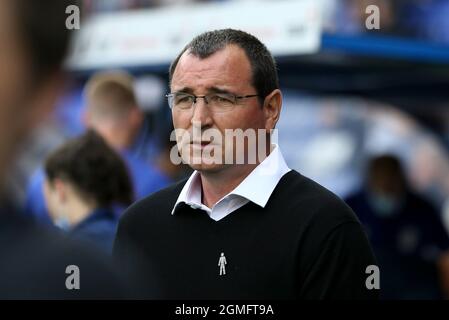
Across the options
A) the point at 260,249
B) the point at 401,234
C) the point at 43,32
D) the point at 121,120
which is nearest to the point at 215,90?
the point at 260,249

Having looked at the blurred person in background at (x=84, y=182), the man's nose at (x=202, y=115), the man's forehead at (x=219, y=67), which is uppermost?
the man's forehead at (x=219, y=67)

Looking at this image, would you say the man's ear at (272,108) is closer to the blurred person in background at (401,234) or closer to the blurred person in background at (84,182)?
the blurred person in background at (84,182)

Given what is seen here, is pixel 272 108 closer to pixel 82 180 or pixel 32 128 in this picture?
pixel 82 180

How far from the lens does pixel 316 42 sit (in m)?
6.48

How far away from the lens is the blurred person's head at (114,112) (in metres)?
5.59

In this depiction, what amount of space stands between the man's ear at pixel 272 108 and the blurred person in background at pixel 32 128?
68.0 inches

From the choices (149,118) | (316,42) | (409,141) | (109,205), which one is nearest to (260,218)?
(109,205)

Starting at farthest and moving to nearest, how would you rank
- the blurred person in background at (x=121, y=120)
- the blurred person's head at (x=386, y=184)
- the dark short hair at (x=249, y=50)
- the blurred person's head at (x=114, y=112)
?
the blurred person's head at (x=386, y=184) < the blurred person's head at (x=114, y=112) < the blurred person in background at (x=121, y=120) < the dark short hair at (x=249, y=50)

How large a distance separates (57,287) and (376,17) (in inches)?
217

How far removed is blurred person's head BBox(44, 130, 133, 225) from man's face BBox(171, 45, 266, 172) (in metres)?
1.23

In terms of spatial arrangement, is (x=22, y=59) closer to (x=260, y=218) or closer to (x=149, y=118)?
(x=260, y=218)

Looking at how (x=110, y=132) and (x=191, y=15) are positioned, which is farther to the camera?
(x=191, y=15)

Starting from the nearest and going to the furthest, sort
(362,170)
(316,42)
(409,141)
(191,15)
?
(316,42) → (191,15) → (362,170) → (409,141)

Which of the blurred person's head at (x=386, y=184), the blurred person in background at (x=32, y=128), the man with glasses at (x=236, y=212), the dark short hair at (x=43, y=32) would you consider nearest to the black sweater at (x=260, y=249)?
the man with glasses at (x=236, y=212)
